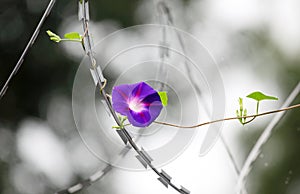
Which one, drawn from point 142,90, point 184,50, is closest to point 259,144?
point 184,50

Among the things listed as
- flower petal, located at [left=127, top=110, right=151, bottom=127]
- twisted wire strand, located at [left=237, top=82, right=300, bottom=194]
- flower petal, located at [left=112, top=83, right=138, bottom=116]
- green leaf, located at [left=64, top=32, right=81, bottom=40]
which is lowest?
twisted wire strand, located at [left=237, top=82, right=300, bottom=194]

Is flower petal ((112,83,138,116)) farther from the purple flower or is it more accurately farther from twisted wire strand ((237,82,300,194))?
twisted wire strand ((237,82,300,194))

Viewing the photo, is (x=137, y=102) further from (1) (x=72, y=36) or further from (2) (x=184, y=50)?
(2) (x=184, y=50)

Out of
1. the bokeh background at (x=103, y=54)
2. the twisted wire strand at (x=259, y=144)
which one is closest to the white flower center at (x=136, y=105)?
the twisted wire strand at (x=259, y=144)

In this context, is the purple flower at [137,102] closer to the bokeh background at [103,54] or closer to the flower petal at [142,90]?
the flower petal at [142,90]

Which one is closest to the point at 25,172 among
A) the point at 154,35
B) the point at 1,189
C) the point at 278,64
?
the point at 1,189

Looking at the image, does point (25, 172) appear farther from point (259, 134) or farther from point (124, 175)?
point (259, 134)

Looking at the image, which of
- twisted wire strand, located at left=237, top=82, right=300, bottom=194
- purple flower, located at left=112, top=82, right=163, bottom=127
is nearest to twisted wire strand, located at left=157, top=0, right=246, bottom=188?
twisted wire strand, located at left=237, top=82, right=300, bottom=194
